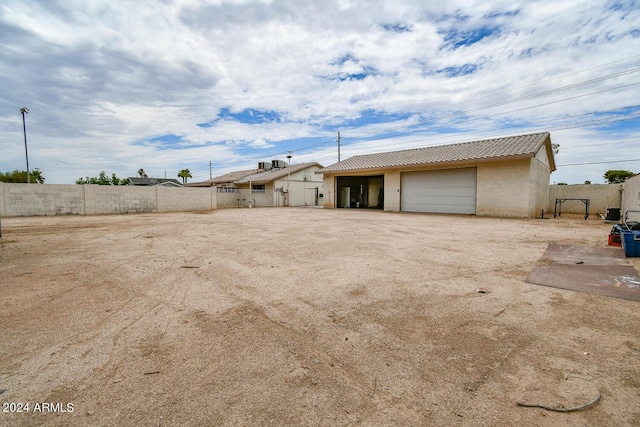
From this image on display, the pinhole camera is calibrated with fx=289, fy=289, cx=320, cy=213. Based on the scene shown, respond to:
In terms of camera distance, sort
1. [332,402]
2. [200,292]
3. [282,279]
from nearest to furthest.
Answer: [332,402], [200,292], [282,279]

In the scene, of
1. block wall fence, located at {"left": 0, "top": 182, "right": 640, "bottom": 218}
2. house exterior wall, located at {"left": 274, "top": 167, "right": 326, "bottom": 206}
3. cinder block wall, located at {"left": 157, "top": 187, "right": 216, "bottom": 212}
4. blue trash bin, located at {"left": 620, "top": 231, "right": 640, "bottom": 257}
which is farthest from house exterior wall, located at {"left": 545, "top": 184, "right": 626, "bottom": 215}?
cinder block wall, located at {"left": 157, "top": 187, "right": 216, "bottom": 212}

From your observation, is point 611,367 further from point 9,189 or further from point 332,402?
point 9,189

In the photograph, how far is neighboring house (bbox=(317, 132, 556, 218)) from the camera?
15.2m

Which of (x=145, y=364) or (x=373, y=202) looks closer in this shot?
(x=145, y=364)

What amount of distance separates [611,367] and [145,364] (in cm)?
353

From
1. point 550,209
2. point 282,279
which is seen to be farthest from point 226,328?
point 550,209

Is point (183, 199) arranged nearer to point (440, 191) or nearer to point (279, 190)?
point (279, 190)

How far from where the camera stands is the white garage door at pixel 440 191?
56.3 feet

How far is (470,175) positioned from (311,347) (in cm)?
1750

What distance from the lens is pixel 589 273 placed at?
4.64 meters

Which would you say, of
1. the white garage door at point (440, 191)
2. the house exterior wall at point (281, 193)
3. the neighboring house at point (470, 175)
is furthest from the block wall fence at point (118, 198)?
the white garage door at point (440, 191)

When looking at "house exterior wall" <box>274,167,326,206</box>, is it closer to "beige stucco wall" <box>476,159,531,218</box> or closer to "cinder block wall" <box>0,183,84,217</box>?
"cinder block wall" <box>0,183,84,217</box>

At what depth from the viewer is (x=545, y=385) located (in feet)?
6.47

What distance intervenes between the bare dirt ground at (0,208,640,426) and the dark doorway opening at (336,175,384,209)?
21.9 metres
